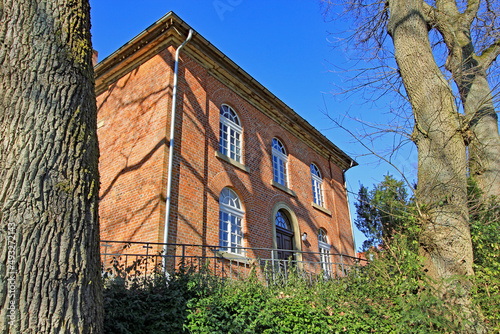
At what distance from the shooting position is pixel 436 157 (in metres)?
5.84

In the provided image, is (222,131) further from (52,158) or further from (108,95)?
(52,158)

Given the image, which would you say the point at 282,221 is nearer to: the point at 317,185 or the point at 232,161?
the point at 232,161

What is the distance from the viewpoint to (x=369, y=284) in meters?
6.79

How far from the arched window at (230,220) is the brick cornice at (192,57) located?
3832 millimetres

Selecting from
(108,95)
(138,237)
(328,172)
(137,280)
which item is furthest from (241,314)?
(328,172)

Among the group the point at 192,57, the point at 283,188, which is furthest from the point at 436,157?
the point at 283,188

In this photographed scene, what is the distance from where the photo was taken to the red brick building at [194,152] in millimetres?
9773

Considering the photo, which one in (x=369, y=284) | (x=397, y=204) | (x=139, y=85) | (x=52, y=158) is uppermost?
(x=139, y=85)

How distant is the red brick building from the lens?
32.1ft

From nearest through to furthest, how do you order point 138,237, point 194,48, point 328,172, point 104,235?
point 138,237 → point 104,235 → point 194,48 → point 328,172

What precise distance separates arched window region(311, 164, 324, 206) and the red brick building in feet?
5.55

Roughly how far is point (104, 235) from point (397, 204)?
25.2 ft

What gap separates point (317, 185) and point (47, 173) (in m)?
15.2

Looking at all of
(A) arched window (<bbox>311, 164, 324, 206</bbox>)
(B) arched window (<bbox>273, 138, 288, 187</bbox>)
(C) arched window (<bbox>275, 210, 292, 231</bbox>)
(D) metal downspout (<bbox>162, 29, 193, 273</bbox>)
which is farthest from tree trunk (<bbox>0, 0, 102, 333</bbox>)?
(A) arched window (<bbox>311, 164, 324, 206</bbox>)
